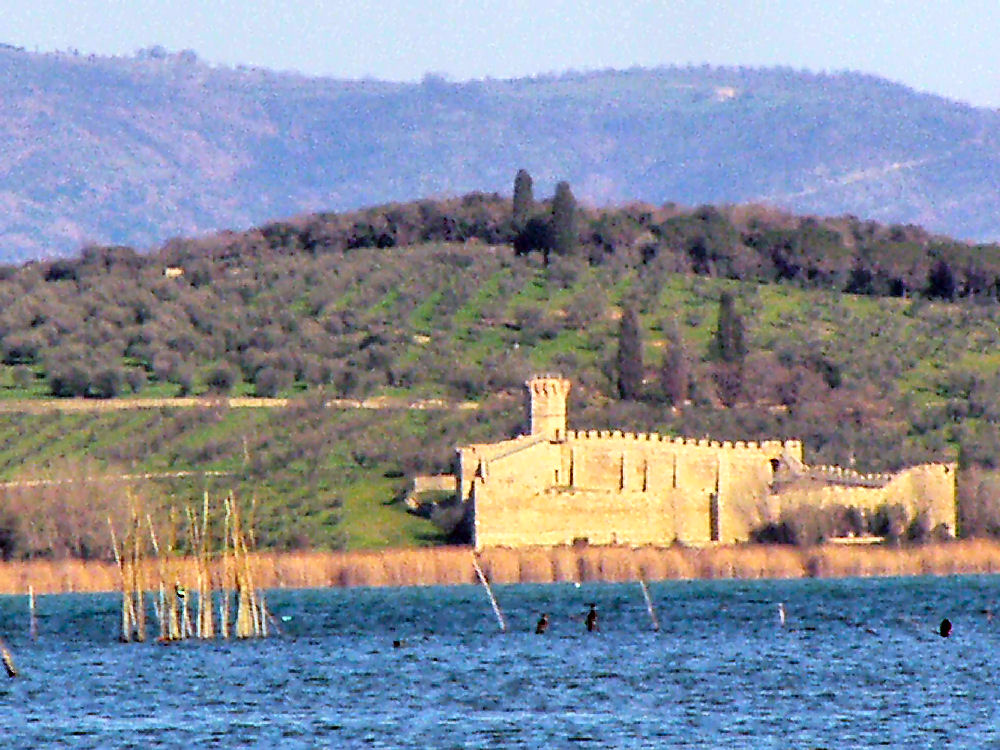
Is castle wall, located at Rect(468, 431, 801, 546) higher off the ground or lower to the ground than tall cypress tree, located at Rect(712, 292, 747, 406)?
lower

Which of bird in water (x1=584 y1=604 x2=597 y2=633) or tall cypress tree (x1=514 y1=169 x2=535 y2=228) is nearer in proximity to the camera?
bird in water (x1=584 y1=604 x2=597 y2=633)

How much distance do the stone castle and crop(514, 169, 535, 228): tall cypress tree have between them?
44.6m

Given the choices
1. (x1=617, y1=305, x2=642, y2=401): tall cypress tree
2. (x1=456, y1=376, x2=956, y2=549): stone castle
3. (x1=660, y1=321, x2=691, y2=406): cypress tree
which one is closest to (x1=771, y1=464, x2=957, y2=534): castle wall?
(x1=456, y1=376, x2=956, y2=549): stone castle

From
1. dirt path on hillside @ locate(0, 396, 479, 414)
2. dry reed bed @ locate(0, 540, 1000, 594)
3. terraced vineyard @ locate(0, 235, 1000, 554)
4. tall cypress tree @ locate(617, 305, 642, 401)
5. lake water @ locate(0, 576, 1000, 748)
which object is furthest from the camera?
tall cypress tree @ locate(617, 305, 642, 401)

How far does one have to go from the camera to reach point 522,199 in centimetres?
14325

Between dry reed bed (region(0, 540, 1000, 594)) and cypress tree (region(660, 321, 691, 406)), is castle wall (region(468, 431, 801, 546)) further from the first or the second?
cypress tree (region(660, 321, 691, 406))

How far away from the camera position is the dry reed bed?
80375mm

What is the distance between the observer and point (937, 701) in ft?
153

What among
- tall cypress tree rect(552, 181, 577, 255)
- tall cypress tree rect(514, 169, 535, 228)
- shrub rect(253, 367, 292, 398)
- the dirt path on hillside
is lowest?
the dirt path on hillside

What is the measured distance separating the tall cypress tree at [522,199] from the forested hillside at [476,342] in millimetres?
404

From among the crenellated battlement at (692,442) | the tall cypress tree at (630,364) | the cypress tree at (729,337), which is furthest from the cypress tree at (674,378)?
the crenellated battlement at (692,442)

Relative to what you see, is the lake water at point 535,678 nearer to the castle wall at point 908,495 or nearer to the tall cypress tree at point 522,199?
the castle wall at point 908,495

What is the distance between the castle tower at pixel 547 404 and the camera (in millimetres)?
97438

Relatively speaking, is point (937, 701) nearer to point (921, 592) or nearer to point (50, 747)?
point (50, 747)
